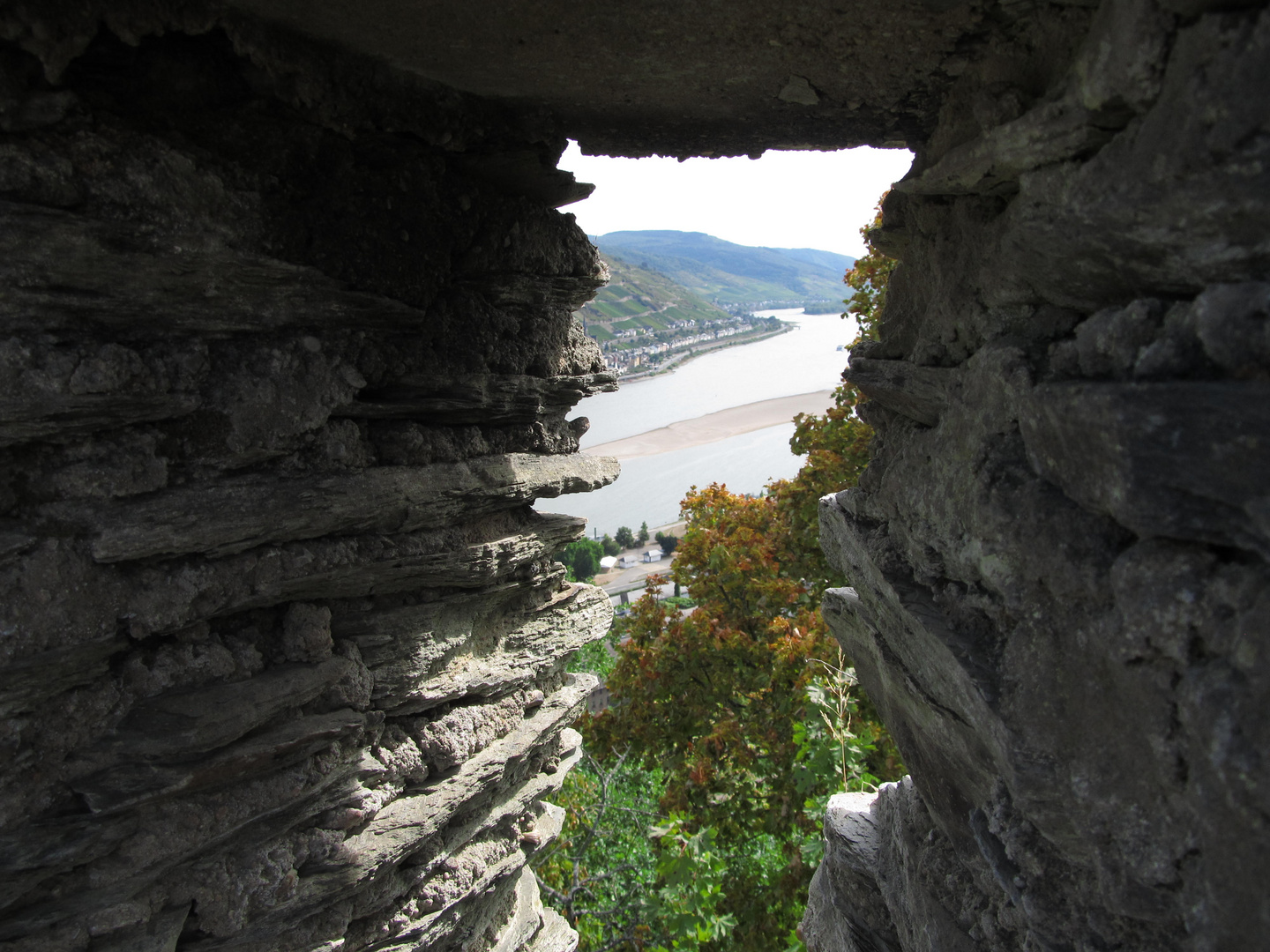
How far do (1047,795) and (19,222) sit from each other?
4379mm

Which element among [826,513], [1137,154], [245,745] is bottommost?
[245,745]

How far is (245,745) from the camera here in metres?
3.88

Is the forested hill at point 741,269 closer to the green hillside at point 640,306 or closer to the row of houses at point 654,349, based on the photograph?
the green hillside at point 640,306

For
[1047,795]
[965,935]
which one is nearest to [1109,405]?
[1047,795]

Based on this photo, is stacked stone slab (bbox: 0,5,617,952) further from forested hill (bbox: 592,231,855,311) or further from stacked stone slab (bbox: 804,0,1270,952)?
forested hill (bbox: 592,231,855,311)

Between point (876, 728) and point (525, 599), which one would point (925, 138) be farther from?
point (876, 728)

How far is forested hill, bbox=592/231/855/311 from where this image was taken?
73.4 m

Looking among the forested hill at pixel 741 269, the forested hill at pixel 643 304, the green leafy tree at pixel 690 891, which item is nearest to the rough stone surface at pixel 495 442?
the green leafy tree at pixel 690 891

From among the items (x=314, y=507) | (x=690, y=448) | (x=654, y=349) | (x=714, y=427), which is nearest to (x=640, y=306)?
(x=654, y=349)

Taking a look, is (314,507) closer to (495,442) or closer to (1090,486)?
(495,442)

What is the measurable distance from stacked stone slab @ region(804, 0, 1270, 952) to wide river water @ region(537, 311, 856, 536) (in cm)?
844

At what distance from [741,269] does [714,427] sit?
77.9m

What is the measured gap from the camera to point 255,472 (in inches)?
156

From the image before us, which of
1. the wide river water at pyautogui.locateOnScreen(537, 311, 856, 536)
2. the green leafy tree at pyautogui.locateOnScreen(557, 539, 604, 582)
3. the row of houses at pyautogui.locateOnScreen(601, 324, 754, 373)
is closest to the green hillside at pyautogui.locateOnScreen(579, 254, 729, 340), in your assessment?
the row of houses at pyautogui.locateOnScreen(601, 324, 754, 373)
